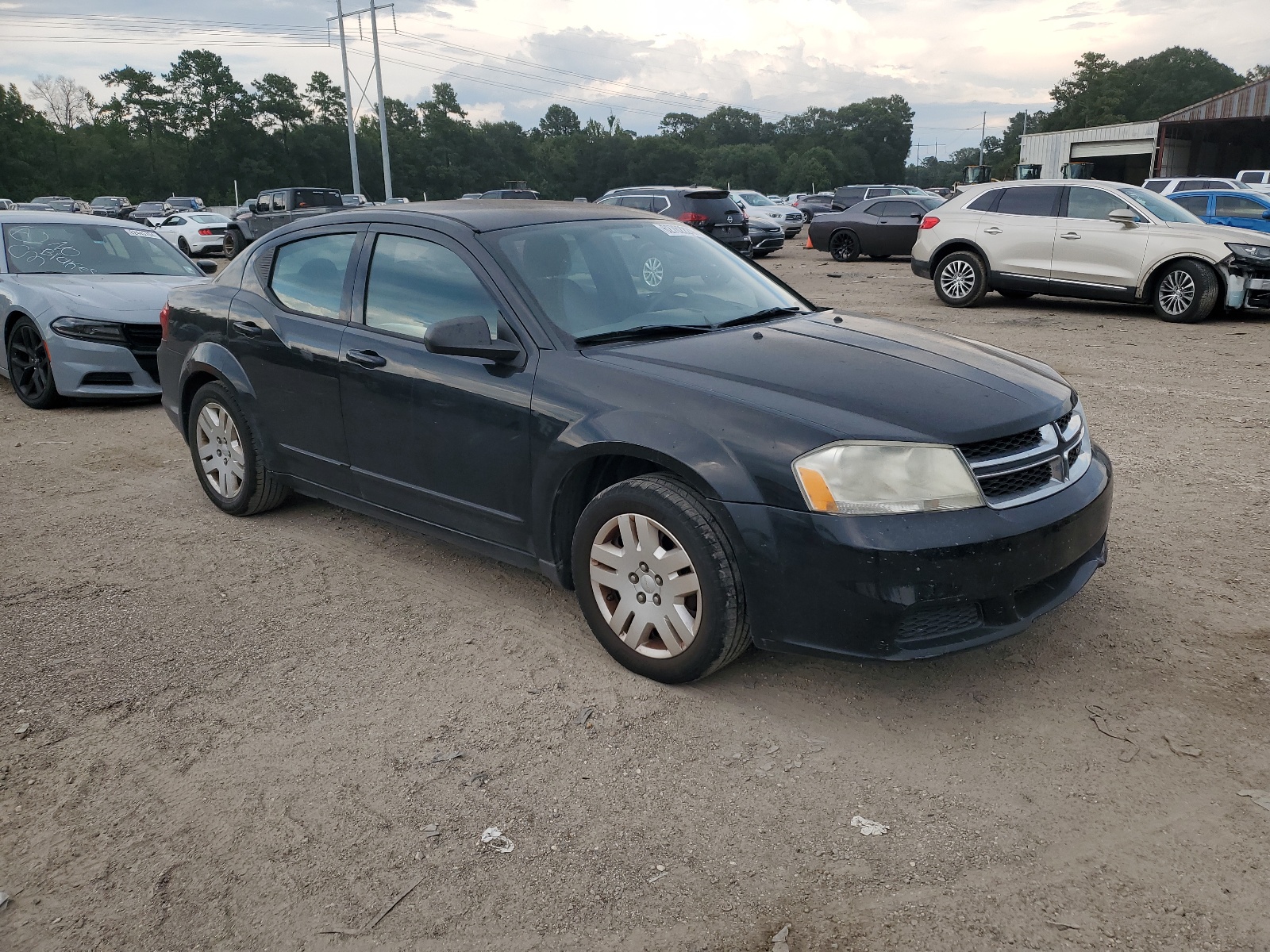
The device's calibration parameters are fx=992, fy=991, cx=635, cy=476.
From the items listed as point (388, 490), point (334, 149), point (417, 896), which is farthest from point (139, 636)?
point (334, 149)

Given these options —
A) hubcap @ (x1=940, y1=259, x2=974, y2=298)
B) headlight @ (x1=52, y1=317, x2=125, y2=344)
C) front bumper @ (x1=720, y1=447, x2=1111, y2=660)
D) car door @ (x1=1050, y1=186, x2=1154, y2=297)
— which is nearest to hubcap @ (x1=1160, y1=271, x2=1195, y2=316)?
car door @ (x1=1050, y1=186, x2=1154, y2=297)

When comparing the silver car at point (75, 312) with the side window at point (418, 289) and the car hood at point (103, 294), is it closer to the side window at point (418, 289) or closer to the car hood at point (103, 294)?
the car hood at point (103, 294)

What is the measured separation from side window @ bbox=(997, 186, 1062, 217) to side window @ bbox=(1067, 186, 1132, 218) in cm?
19

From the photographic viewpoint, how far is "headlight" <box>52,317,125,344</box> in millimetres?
7594

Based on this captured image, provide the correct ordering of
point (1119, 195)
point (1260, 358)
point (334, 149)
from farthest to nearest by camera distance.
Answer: point (334, 149) < point (1119, 195) < point (1260, 358)

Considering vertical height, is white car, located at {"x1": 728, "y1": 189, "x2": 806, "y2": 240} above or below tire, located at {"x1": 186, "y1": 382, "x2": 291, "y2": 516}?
above

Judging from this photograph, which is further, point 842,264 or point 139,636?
point 842,264

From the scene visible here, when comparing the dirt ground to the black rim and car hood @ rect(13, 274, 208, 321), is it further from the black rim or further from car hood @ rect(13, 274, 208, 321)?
the black rim

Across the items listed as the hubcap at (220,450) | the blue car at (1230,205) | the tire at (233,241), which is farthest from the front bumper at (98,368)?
the tire at (233,241)

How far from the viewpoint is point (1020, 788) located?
2820mm

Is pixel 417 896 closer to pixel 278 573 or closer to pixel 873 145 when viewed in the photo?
pixel 278 573

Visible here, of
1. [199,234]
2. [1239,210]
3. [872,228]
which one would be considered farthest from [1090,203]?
[199,234]

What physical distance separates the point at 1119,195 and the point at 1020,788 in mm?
11223

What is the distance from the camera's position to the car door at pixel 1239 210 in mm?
17859
